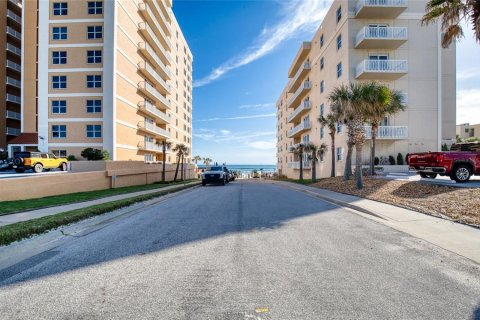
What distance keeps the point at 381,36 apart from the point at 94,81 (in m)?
32.2

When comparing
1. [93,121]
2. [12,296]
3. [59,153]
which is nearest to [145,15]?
[93,121]

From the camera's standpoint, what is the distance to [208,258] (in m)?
4.84

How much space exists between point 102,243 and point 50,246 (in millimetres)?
1095

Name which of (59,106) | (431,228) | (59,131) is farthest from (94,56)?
(431,228)

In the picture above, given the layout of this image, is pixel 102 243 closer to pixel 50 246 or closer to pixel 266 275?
pixel 50 246

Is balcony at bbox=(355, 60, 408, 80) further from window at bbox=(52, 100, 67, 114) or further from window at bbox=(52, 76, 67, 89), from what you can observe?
window at bbox=(52, 76, 67, 89)

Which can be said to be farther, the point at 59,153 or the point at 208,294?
the point at 59,153

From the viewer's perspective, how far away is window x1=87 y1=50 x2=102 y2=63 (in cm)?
3206

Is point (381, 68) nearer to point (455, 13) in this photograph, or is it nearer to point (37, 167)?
point (455, 13)

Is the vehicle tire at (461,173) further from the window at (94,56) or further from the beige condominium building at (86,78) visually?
the window at (94,56)

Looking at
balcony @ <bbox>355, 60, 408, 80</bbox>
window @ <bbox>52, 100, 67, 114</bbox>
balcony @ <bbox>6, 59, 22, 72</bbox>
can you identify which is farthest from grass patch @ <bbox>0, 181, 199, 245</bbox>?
balcony @ <bbox>6, 59, 22, 72</bbox>

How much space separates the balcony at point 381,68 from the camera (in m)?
24.5

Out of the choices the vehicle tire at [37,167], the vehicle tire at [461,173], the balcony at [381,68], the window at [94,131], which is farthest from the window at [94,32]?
the vehicle tire at [461,173]

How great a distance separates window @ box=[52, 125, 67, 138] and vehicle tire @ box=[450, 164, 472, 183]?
37059 mm
